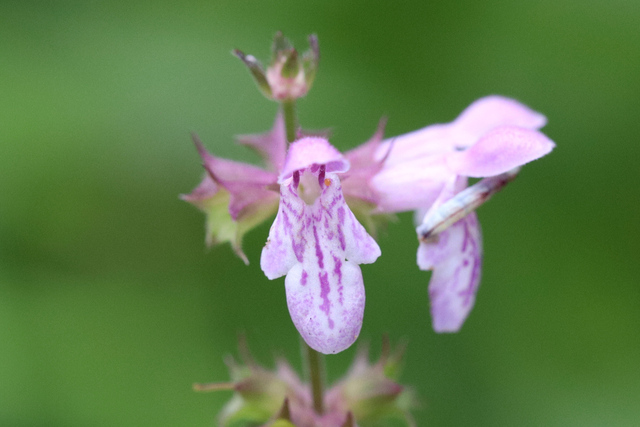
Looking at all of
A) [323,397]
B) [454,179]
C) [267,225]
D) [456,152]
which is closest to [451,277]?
[454,179]

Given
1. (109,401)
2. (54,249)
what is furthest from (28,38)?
(109,401)

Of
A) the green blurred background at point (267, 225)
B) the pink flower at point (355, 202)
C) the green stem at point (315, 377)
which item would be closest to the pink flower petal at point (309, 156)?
the pink flower at point (355, 202)

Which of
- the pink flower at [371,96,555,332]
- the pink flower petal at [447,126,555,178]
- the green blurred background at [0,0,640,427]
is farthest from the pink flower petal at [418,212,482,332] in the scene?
the green blurred background at [0,0,640,427]

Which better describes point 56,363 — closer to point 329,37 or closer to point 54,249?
point 54,249

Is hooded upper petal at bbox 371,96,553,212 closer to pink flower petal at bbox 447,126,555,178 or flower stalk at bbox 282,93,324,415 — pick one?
pink flower petal at bbox 447,126,555,178

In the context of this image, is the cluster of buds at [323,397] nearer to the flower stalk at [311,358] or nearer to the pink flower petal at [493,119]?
the flower stalk at [311,358]

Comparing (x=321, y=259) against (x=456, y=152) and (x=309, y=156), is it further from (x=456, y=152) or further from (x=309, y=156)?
(x=456, y=152)

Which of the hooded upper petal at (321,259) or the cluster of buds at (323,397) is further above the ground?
the hooded upper petal at (321,259)
